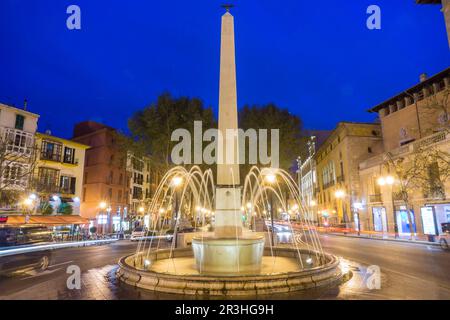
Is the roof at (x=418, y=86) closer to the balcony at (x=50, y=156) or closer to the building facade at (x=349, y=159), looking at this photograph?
the building facade at (x=349, y=159)

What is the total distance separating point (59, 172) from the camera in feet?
117

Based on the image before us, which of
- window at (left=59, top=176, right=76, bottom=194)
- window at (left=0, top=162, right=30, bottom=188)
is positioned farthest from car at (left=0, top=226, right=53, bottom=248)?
window at (left=59, top=176, right=76, bottom=194)

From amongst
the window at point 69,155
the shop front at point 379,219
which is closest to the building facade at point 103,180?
the window at point 69,155

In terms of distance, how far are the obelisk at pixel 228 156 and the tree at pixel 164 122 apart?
18602 millimetres

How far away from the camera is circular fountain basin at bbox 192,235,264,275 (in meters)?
8.58

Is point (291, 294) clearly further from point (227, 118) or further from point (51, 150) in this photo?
point (51, 150)

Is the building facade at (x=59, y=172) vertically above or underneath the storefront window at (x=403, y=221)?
above

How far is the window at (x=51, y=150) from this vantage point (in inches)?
1345

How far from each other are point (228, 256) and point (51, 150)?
34119mm

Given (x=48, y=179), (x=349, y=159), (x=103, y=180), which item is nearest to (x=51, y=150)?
(x=48, y=179)

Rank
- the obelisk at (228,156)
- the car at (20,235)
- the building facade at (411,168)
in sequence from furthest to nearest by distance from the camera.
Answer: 1. the building facade at (411,168)
2. the car at (20,235)
3. the obelisk at (228,156)

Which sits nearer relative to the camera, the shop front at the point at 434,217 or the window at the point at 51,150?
the shop front at the point at 434,217

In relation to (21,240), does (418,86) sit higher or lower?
higher

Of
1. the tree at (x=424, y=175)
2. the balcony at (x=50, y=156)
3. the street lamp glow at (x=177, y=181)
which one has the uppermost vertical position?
the balcony at (x=50, y=156)
